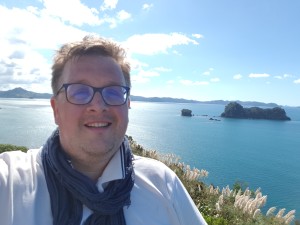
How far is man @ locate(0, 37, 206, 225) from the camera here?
1.52 metres

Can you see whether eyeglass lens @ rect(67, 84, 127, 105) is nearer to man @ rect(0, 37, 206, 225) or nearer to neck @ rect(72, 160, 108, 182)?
man @ rect(0, 37, 206, 225)

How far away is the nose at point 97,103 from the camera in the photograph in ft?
5.55

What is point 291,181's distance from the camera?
27547mm

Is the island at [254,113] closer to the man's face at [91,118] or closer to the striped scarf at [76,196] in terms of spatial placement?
the man's face at [91,118]

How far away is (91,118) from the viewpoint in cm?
169

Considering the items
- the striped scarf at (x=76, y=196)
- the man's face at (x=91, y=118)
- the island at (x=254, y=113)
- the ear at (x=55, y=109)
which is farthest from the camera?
the island at (x=254, y=113)

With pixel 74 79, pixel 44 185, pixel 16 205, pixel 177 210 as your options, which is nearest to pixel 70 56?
pixel 74 79

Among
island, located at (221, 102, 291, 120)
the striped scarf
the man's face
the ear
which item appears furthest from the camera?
island, located at (221, 102, 291, 120)

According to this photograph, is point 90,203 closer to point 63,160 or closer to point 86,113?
point 63,160

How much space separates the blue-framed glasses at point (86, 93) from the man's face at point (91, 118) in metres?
0.02

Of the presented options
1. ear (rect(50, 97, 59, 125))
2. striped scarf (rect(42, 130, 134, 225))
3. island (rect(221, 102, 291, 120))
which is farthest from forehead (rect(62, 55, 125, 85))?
island (rect(221, 102, 291, 120))

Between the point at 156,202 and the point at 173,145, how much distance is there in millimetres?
39901

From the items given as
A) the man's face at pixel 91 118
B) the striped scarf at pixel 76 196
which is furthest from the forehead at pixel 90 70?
the striped scarf at pixel 76 196

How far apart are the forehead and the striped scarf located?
41 cm
